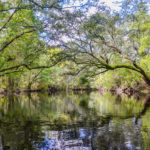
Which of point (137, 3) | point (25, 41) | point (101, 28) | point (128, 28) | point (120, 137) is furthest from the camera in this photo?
point (128, 28)

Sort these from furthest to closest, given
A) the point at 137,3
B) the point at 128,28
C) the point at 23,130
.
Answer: the point at 128,28, the point at 137,3, the point at 23,130

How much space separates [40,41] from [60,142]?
9.56 meters

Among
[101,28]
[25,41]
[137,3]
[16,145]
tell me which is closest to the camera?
[16,145]

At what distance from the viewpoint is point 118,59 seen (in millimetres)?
21172

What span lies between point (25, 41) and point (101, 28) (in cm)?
778

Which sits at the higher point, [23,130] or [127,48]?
[127,48]

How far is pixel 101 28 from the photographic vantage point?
1395 centimetres

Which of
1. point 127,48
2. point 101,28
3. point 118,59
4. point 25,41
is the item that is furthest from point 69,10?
point 118,59

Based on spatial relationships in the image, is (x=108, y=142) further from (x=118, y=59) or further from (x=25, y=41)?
(x=118, y=59)

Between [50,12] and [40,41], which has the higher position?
[50,12]

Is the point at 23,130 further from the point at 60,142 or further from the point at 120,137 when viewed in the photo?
the point at 120,137

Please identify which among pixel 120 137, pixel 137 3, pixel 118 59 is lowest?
pixel 120 137

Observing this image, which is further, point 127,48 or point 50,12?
point 127,48

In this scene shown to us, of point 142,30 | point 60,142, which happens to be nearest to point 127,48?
point 142,30
